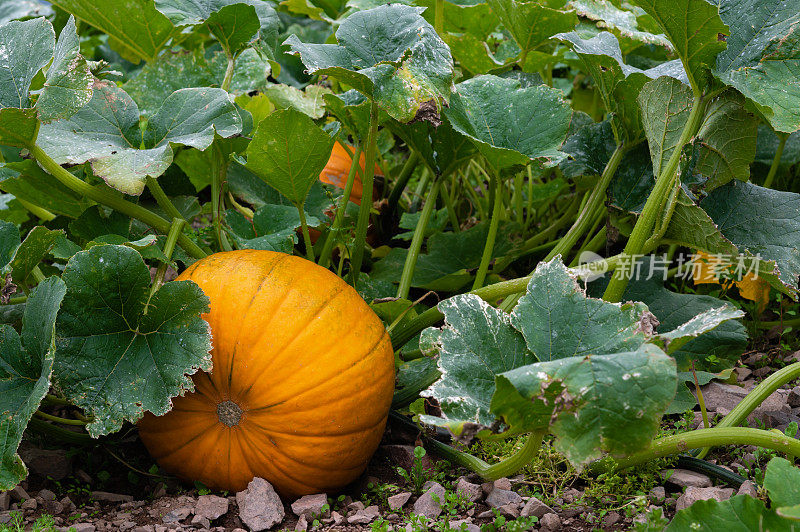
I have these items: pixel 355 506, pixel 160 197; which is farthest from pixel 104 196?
pixel 355 506

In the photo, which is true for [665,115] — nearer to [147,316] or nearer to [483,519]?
[483,519]

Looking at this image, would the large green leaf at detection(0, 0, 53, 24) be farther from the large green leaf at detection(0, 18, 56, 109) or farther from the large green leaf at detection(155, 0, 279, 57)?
the large green leaf at detection(0, 18, 56, 109)

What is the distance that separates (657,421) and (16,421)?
3.45ft

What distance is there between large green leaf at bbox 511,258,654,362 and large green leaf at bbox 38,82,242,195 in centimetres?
72

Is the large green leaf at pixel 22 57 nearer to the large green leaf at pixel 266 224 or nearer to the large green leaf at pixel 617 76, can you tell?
the large green leaf at pixel 266 224

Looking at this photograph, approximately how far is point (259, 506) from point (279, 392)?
0.21 meters

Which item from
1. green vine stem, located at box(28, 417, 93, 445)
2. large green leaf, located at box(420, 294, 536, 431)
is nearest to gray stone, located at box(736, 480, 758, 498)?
large green leaf, located at box(420, 294, 536, 431)

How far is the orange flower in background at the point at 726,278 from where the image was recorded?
1.76 meters

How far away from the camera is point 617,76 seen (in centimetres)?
174

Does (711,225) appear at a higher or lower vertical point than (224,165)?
higher

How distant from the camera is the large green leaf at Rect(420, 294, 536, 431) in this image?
1.21 meters

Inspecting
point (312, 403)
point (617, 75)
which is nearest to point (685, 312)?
point (617, 75)

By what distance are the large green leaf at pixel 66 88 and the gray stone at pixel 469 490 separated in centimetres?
103

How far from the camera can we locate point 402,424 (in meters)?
1.70
